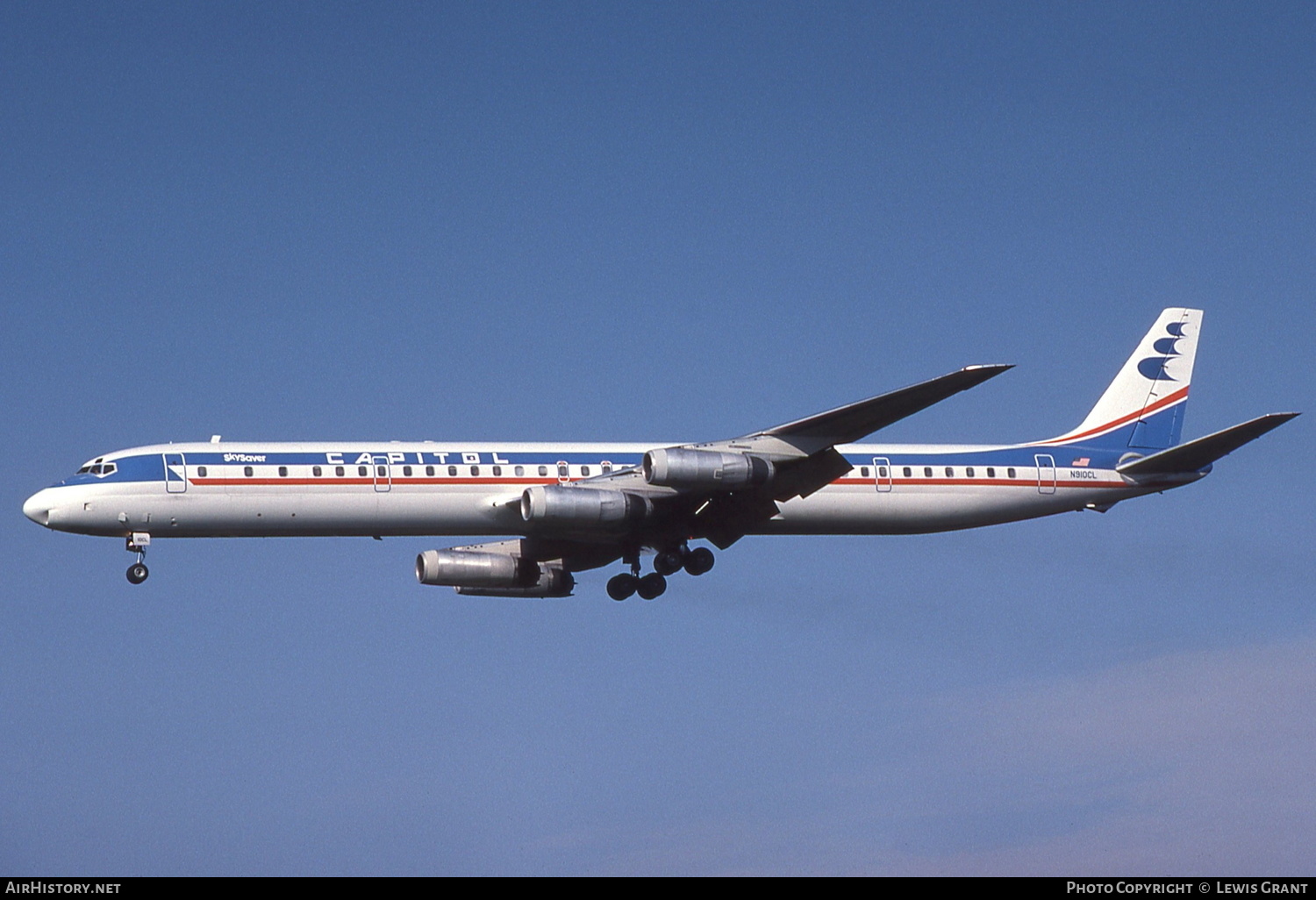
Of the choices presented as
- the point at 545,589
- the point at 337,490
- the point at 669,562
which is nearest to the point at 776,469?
the point at 669,562

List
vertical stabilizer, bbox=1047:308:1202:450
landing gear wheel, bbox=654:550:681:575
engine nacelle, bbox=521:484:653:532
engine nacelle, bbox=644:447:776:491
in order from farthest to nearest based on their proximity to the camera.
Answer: vertical stabilizer, bbox=1047:308:1202:450
landing gear wheel, bbox=654:550:681:575
engine nacelle, bbox=644:447:776:491
engine nacelle, bbox=521:484:653:532

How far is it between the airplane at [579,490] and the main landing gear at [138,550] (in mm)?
34

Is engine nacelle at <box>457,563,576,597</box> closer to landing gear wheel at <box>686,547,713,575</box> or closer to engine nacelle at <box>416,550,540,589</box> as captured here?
engine nacelle at <box>416,550,540,589</box>

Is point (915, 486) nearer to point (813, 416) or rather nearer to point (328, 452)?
point (813, 416)

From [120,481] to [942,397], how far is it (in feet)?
69.2

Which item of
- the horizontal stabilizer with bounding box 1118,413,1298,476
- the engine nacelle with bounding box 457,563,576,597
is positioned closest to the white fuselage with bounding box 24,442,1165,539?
the engine nacelle with bounding box 457,563,576,597

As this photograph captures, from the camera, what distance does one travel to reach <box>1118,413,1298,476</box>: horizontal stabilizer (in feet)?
145

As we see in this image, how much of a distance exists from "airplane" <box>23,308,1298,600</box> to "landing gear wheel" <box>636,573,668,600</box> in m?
0.05

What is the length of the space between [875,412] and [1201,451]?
11.7 meters

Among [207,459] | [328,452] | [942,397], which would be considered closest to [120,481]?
[207,459]

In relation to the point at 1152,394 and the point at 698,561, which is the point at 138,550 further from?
the point at 1152,394

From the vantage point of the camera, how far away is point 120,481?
43.8m

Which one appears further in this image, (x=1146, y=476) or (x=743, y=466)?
(x=1146, y=476)
